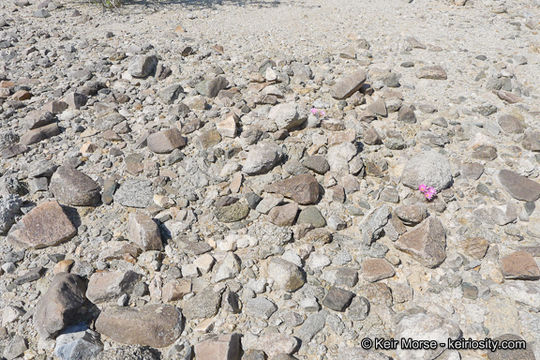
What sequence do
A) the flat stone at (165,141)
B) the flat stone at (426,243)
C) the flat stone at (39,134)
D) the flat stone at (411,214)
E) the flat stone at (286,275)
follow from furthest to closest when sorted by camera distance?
the flat stone at (39,134), the flat stone at (165,141), the flat stone at (411,214), the flat stone at (426,243), the flat stone at (286,275)

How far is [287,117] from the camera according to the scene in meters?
3.70

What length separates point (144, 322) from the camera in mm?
2303

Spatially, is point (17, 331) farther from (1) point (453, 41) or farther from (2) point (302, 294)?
(1) point (453, 41)

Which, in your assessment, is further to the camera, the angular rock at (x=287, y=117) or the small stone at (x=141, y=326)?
the angular rock at (x=287, y=117)

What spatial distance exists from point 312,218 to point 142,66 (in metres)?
2.87

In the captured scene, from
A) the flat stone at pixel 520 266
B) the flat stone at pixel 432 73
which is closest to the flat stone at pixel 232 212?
the flat stone at pixel 520 266

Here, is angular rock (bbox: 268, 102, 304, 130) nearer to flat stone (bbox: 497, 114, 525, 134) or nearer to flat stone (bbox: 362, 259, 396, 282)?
flat stone (bbox: 362, 259, 396, 282)

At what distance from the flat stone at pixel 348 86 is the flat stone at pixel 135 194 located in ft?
6.86

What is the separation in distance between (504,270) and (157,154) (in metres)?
2.84

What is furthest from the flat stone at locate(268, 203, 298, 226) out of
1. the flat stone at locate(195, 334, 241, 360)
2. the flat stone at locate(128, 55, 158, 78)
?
the flat stone at locate(128, 55, 158, 78)

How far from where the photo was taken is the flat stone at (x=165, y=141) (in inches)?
142

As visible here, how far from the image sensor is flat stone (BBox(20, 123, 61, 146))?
12.3 ft

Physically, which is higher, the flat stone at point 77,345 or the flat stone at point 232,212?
the flat stone at point 232,212

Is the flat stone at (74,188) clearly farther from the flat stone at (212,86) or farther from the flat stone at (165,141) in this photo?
the flat stone at (212,86)
